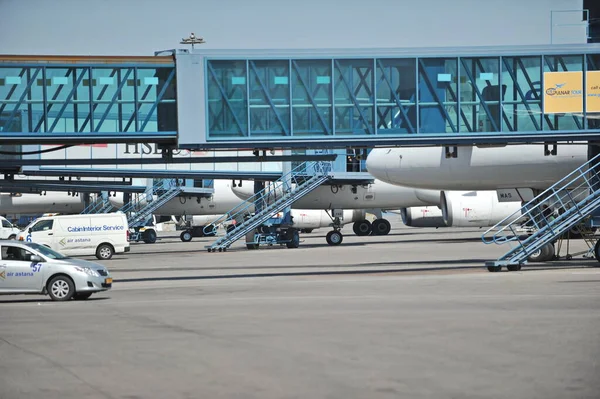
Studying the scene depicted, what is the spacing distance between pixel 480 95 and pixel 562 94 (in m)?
2.36

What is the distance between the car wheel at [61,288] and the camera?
21.7m

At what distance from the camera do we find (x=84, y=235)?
4394cm

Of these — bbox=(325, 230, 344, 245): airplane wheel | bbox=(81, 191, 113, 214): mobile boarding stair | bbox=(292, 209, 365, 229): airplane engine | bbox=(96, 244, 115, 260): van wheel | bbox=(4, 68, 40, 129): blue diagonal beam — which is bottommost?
bbox=(96, 244, 115, 260): van wheel

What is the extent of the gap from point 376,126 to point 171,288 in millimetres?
7226

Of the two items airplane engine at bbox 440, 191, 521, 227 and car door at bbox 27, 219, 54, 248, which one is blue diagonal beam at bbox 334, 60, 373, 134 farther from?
airplane engine at bbox 440, 191, 521, 227

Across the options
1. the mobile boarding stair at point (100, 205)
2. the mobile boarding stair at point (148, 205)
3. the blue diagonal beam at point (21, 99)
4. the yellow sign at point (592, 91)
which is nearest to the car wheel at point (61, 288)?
the blue diagonal beam at point (21, 99)

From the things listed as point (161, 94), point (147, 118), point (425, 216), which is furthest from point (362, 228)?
point (161, 94)

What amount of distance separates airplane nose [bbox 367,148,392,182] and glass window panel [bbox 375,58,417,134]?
1443 centimetres

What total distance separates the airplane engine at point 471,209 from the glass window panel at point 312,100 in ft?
76.9

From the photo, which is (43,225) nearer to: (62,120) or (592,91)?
(62,120)

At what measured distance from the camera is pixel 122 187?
67.9 meters

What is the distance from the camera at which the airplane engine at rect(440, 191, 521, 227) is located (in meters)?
49.1

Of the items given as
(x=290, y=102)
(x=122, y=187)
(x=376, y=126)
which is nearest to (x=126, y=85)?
(x=290, y=102)

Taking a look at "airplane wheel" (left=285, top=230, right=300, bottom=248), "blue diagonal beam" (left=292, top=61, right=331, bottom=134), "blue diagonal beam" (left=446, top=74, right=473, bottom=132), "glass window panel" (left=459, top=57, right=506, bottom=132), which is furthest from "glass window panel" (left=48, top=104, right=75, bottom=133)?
"airplane wheel" (left=285, top=230, right=300, bottom=248)
